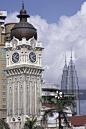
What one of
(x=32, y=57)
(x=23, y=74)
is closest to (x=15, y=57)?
(x=32, y=57)

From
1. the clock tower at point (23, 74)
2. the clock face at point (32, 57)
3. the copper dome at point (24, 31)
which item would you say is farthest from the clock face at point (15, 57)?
the copper dome at point (24, 31)

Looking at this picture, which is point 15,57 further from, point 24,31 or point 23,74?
point 24,31

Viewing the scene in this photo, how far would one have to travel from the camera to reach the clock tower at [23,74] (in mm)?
112125

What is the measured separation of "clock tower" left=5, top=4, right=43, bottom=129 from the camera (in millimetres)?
112125

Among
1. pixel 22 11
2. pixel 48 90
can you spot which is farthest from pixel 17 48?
pixel 48 90

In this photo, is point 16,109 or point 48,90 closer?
point 16,109

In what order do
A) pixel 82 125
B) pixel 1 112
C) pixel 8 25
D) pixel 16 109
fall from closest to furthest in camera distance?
1. pixel 82 125
2. pixel 16 109
3. pixel 1 112
4. pixel 8 25

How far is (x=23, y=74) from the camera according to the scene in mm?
112875

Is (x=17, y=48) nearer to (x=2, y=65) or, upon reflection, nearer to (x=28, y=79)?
(x=28, y=79)

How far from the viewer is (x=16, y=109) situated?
372 ft

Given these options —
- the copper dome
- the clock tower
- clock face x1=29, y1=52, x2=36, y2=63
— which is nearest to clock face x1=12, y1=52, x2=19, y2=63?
the clock tower

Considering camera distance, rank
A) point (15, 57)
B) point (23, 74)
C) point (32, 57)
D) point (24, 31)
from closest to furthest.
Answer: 1. point (23, 74)
2. point (24, 31)
3. point (32, 57)
4. point (15, 57)

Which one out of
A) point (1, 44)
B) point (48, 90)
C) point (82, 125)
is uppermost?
point (1, 44)

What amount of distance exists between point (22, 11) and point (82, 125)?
37941 mm
